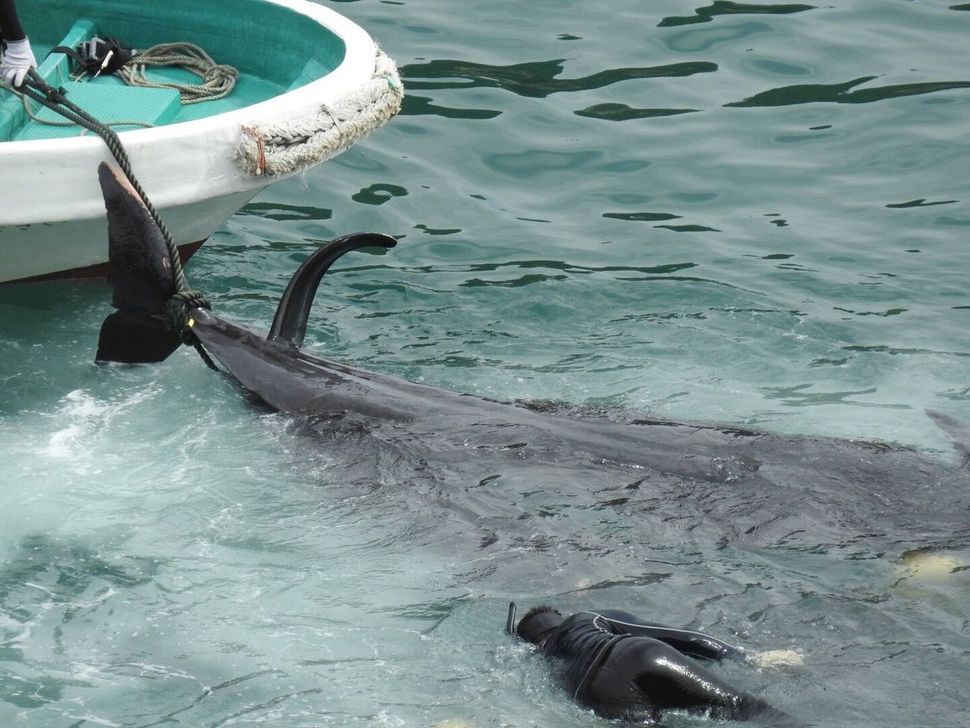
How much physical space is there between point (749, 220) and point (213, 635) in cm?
552

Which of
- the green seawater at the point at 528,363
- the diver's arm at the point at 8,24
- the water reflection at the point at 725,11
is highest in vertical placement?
the diver's arm at the point at 8,24

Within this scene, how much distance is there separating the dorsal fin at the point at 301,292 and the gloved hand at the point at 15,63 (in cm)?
179

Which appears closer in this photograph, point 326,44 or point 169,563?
point 169,563

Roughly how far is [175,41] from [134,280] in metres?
3.26

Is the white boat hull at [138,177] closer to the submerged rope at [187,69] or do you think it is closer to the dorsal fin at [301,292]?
the dorsal fin at [301,292]

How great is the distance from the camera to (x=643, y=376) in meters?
7.17

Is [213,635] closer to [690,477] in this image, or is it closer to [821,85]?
[690,477]

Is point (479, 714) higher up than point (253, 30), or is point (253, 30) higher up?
point (253, 30)

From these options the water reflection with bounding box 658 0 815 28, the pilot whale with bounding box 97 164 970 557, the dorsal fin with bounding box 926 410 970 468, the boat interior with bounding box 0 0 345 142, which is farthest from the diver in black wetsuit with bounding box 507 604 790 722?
the water reflection with bounding box 658 0 815 28

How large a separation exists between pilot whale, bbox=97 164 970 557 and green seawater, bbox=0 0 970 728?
10 cm

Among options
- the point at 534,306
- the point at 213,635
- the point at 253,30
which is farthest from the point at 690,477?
the point at 253,30

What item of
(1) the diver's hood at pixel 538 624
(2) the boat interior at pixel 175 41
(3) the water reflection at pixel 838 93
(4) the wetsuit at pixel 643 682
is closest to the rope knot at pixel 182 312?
(2) the boat interior at pixel 175 41

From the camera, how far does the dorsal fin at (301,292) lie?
661 centimetres

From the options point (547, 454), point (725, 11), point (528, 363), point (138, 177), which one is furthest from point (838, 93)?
point (138, 177)
